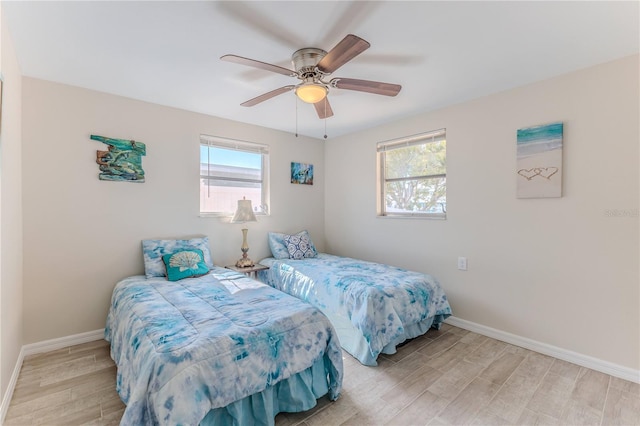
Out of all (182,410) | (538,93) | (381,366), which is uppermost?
(538,93)

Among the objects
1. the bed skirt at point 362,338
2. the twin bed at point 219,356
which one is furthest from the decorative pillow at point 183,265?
the bed skirt at point 362,338

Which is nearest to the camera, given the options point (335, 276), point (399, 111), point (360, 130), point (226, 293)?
point (226, 293)

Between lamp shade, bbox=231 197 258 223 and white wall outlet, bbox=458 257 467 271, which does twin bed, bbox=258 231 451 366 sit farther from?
lamp shade, bbox=231 197 258 223

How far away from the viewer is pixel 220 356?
1.45 m

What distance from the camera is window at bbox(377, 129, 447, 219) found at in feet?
10.7

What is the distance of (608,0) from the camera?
1538mm

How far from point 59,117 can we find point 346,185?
321cm

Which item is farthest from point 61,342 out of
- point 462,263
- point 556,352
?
point 556,352

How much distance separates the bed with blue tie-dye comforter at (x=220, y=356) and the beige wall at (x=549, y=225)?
186 centimetres

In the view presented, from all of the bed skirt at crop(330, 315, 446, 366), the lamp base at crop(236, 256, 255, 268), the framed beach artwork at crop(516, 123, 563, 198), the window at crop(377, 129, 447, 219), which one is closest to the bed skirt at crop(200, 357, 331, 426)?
the bed skirt at crop(330, 315, 446, 366)

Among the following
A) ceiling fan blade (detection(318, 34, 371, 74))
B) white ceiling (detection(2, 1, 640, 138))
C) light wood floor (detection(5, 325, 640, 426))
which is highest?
white ceiling (detection(2, 1, 640, 138))

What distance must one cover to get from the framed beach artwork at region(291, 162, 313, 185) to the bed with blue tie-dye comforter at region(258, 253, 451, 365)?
1.47 metres

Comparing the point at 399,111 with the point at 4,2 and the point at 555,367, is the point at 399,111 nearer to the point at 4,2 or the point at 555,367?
the point at 555,367

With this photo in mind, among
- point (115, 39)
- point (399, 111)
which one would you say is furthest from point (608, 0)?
point (115, 39)
